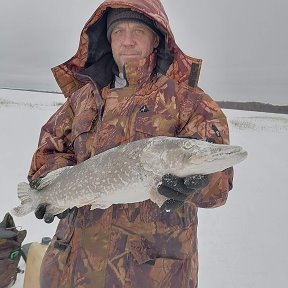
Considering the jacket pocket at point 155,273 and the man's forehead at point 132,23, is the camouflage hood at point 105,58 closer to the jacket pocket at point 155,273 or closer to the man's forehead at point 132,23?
the man's forehead at point 132,23

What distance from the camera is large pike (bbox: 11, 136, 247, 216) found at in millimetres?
1999

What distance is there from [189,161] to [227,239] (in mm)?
4227

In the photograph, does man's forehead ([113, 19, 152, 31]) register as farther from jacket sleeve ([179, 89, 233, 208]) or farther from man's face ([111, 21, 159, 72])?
jacket sleeve ([179, 89, 233, 208])

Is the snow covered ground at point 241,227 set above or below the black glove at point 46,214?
below

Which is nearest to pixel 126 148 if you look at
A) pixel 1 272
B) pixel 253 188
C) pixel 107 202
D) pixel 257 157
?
pixel 107 202

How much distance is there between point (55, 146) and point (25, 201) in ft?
1.42

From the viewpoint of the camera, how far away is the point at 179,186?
205 centimetres

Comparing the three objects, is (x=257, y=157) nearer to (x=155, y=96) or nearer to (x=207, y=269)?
(x=207, y=269)

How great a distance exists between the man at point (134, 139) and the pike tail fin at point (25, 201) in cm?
7

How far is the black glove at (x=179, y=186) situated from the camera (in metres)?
2.03

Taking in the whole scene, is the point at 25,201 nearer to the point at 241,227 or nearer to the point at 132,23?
the point at 132,23

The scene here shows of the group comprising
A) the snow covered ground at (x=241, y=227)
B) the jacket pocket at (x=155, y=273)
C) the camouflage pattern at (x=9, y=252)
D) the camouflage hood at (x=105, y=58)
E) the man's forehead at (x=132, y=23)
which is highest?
the man's forehead at (x=132, y=23)

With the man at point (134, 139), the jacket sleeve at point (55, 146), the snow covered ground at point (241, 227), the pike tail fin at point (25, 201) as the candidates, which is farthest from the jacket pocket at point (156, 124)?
the snow covered ground at point (241, 227)

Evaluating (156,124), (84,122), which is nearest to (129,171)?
(156,124)
